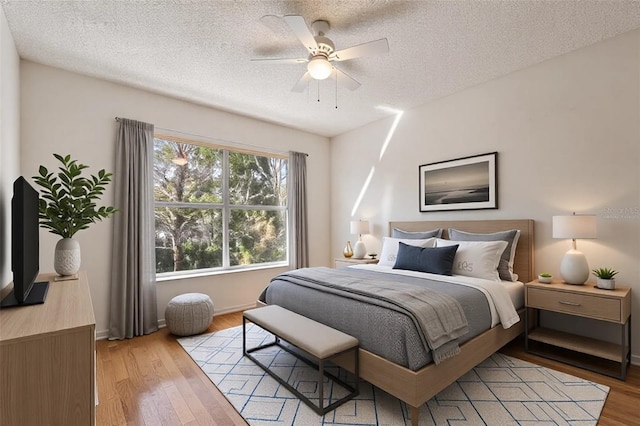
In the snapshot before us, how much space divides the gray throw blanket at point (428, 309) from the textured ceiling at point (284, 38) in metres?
2.07

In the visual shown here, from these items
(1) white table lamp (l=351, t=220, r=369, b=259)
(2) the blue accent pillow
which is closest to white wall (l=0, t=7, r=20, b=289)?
(2) the blue accent pillow

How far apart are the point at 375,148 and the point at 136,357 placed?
3998 mm

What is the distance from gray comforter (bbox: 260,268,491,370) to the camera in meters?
1.86

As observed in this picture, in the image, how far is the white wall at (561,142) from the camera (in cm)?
263

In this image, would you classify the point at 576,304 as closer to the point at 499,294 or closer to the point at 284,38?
the point at 499,294

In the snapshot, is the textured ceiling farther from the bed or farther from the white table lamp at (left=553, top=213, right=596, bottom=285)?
the bed

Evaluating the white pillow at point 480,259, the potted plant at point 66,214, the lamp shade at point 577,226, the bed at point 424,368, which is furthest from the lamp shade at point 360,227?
the potted plant at point 66,214

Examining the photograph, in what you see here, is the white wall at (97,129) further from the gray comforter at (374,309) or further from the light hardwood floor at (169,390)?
the gray comforter at (374,309)

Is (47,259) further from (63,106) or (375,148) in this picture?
(375,148)

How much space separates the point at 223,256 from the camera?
4344 millimetres

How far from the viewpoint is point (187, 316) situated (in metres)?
3.26

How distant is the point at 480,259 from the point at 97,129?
4214 mm

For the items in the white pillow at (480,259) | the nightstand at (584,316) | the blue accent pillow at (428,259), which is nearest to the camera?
the nightstand at (584,316)

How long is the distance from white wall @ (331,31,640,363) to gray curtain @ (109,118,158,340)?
11.2 feet
